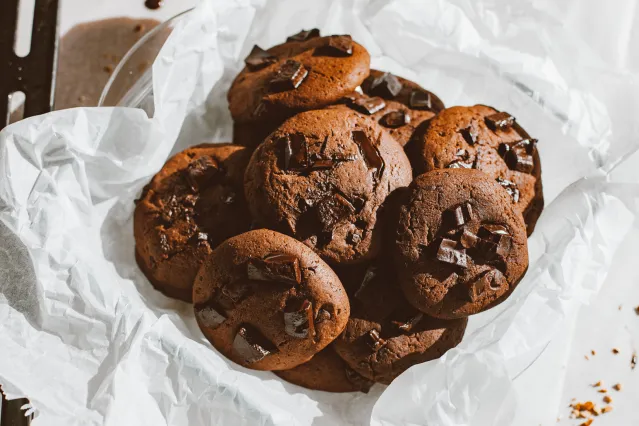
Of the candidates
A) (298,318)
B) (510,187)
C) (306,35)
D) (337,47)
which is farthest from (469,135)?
(298,318)

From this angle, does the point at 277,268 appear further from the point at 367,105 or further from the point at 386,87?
the point at 386,87

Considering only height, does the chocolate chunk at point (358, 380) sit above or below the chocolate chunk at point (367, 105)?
below

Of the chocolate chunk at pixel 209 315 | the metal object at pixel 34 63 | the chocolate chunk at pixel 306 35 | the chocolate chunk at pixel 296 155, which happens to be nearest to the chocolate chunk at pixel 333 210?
the chocolate chunk at pixel 296 155

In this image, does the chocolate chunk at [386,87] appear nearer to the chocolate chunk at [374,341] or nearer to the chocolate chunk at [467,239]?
the chocolate chunk at [467,239]

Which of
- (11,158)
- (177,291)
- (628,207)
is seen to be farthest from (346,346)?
(11,158)

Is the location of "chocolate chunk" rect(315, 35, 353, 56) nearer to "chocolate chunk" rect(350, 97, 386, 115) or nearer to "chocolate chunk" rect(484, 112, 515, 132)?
"chocolate chunk" rect(350, 97, 386, 115)
